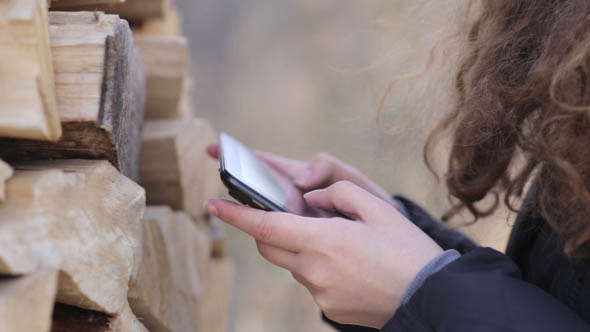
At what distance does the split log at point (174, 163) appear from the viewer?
3.92ft

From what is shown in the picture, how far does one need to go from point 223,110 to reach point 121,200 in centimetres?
370

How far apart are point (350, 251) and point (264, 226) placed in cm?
12

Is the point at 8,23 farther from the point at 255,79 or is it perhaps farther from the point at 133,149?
the point at 255,79

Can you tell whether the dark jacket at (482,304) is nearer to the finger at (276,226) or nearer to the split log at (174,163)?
the finger at (276,226)

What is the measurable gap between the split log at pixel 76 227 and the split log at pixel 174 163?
443mm

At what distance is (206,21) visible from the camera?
500cm

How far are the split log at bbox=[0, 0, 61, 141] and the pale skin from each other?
0.29m

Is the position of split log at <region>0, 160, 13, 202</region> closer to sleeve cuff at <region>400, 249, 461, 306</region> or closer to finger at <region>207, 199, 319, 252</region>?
finger at <region>207, 199, 319, 252</region>

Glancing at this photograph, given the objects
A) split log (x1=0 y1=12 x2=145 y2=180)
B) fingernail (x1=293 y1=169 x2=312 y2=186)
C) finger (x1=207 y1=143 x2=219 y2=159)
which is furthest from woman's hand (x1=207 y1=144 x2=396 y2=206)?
split log (x1=0 y1=12 x2=145 y2=180)

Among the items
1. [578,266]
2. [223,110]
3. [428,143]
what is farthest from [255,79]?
[578,266]

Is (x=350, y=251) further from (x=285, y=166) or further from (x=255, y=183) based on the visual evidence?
(x=285, y=166)

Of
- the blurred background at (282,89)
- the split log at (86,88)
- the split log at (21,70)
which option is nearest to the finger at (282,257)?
the split log at (86,88)

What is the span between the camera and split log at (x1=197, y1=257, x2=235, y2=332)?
1372 millimetres

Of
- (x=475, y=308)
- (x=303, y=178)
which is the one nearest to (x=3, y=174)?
(x=475, y=308)
